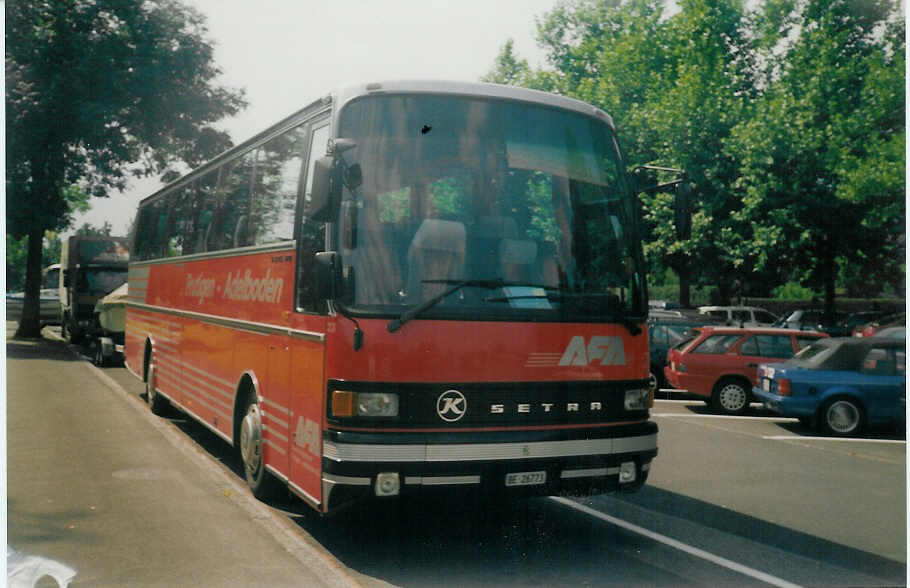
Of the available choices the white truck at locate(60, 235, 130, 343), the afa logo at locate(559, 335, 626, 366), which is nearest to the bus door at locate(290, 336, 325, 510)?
the afa logo at locate(559, 335, 626, 366)

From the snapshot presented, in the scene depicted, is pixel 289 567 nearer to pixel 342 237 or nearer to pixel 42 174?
pixel 342 237

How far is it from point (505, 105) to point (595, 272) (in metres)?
1.32

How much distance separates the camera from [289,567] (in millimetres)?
5691

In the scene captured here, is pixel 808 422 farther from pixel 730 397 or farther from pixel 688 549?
pixel 688 549

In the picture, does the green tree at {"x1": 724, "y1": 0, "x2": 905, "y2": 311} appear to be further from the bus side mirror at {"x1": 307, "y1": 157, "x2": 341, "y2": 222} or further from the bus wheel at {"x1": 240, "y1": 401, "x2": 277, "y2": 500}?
the bus wheel at {"x1": 240, "y1": 401, "x2": 277, "y2": 500}

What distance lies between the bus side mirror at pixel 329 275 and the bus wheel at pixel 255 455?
218 centimetres

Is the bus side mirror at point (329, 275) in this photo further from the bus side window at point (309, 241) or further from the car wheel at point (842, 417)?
the car wheel at point (842, 417)

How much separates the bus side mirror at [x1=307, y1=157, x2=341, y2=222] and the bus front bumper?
1392 millimetres

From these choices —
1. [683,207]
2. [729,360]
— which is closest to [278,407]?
[683,207]

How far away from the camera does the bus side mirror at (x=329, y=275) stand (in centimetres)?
568

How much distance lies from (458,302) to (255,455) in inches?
108

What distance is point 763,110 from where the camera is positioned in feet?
51.3

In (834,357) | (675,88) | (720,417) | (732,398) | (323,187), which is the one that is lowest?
(720,417)

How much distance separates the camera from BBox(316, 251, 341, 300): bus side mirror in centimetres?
568
